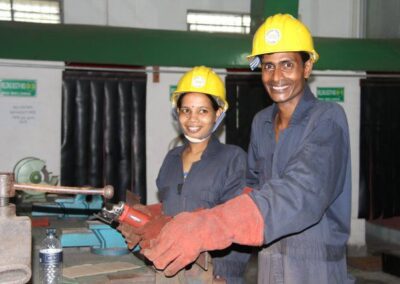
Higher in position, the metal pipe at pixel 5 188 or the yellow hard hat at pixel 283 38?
the yellow hard hat at pixel 283 38

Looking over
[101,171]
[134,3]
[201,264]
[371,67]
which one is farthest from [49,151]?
[201,264]

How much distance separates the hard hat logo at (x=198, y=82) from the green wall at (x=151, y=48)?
5.04 ft

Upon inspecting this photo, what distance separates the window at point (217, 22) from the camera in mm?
6023

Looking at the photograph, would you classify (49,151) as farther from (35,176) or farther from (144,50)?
(144,50)

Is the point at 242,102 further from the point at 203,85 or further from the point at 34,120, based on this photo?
the point at 203,85

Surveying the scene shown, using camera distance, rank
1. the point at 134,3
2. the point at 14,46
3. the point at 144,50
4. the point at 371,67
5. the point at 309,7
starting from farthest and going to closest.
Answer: the point at 309,7 → the point at 134,3 → the point at 371,67 → the point at 144,50 → the point at 14,46

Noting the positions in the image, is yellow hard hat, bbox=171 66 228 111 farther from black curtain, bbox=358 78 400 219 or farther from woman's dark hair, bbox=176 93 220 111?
black curtain, bbox=358 78 400 219

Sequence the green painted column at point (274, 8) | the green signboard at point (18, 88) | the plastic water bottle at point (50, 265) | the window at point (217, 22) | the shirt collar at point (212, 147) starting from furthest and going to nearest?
the window at point (217, 22)
the green signboard at point (18, 88)
the green painted column at point (274, 8)
the shirt collar at point (212, 147)
the plastic water bottle at point (50, 265)

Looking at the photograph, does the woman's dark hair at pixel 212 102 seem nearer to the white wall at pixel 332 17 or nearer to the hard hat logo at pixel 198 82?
the hard hat logo at pixel 198 82

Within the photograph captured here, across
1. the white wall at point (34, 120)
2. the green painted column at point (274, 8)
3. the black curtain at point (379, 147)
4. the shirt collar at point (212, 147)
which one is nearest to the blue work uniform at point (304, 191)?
the shirt collar at point (212, 147)

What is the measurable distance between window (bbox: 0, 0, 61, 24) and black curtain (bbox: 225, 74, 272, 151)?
2.10 metres

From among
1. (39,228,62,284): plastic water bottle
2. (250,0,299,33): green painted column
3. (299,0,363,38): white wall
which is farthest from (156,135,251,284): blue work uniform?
(299,0,363,38): white wall

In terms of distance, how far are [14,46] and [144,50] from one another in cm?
98

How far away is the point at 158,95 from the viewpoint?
527 cm
